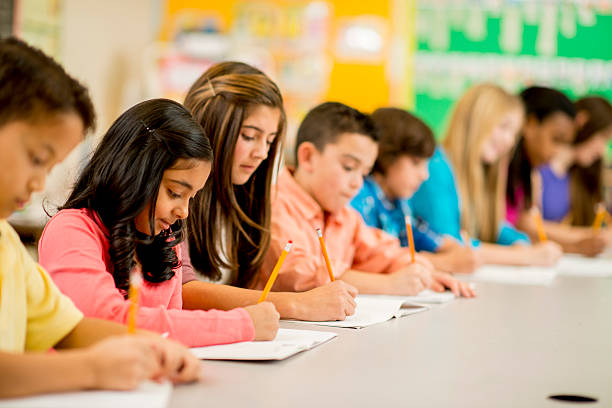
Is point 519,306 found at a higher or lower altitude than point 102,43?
lower

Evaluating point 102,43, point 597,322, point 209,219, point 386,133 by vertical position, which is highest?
point 102,43

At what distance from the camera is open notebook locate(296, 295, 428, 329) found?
4.51ft

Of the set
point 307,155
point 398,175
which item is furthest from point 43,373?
point 398,175

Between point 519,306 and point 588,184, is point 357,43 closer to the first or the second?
point 588,184

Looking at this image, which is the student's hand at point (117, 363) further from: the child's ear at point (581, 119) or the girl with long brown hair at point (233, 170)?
the child's ear at point (581, 119)

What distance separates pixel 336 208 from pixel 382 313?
0.42 meters

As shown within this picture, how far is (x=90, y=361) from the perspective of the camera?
81 cm

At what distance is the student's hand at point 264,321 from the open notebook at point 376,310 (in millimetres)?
200

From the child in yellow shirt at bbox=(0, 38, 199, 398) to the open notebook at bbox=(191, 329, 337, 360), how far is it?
137 mm

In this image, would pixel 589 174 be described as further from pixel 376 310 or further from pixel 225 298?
pixel 225 298

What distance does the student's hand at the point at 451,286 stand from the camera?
187 centimetres

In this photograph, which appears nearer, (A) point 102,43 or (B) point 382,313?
(B) point 382,313

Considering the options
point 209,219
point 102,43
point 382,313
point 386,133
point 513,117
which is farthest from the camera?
point 102,43

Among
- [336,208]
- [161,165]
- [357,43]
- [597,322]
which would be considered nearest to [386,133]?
[336,208]
